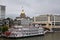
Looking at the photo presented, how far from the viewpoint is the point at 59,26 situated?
45812 millimetres

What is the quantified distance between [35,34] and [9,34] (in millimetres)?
3836

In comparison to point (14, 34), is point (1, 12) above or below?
above

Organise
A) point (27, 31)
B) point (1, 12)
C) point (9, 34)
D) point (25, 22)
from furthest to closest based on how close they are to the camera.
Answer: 1. point (1, 12)
2. point (25, 22)
3. point (27, 31)
4. point (9, 34)

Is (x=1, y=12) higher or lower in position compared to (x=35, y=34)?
higher

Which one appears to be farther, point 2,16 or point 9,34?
point 2,16

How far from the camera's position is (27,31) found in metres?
23.5

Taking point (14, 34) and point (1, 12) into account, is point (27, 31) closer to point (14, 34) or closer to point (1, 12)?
point (14, 34)

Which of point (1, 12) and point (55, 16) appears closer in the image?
point (1, 12)

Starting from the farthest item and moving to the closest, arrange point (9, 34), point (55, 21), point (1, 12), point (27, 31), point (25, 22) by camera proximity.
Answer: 1. point (55, 21)
2. point (1, 12)
3. point (25, 22)
4. point (27, 31)
5. point (9, 34)

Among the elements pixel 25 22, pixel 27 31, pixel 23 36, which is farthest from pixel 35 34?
pixel 25 22

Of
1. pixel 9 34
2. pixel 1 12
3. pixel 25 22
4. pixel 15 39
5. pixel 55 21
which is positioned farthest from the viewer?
pixel 55 21

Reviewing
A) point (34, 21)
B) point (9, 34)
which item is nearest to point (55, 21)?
point (34, 21)

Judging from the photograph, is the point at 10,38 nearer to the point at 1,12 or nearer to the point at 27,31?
the point at 27,31

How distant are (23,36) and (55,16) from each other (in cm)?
3107
